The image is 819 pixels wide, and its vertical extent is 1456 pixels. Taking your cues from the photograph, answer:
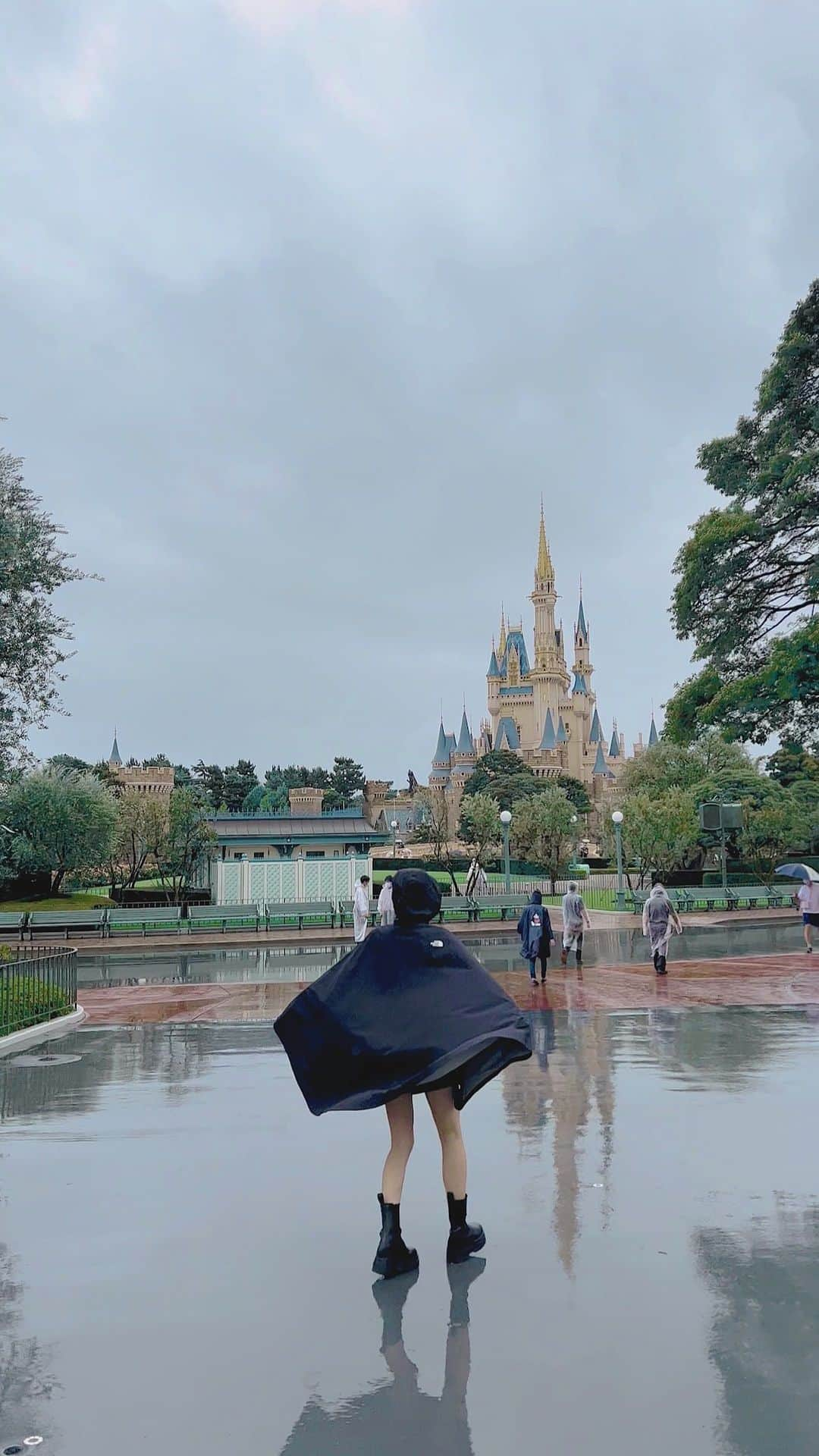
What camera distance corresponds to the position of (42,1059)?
10.4 meters

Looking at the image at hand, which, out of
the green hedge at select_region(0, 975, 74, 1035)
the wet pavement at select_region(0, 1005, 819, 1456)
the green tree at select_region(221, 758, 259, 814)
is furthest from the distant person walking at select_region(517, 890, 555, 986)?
the green tree at select_region(221, 758, 259, 814)

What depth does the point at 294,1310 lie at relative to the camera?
4.34 m

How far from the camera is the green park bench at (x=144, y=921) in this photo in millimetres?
29844

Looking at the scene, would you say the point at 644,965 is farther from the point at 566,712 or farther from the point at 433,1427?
the point at 566,712

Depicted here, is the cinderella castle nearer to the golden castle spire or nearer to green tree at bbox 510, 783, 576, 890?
the golden castle spire

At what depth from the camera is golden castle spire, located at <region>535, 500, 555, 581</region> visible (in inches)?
6826

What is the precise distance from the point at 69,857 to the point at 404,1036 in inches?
1586

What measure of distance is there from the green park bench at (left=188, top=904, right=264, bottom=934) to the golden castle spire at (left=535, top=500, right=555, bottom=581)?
476 ft

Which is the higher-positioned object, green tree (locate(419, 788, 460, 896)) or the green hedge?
green tree (locate(419, 788, 460, 896))

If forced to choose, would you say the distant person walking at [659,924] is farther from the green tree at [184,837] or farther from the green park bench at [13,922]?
the green tree at [184,837]

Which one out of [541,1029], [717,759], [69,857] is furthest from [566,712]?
[541,1029]

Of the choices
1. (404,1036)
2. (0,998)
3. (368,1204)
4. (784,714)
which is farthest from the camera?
(784,714)

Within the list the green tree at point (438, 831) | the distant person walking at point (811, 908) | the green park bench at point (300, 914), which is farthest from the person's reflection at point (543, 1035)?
the green tree at point (438, 831)

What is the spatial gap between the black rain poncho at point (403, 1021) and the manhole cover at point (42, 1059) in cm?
611
